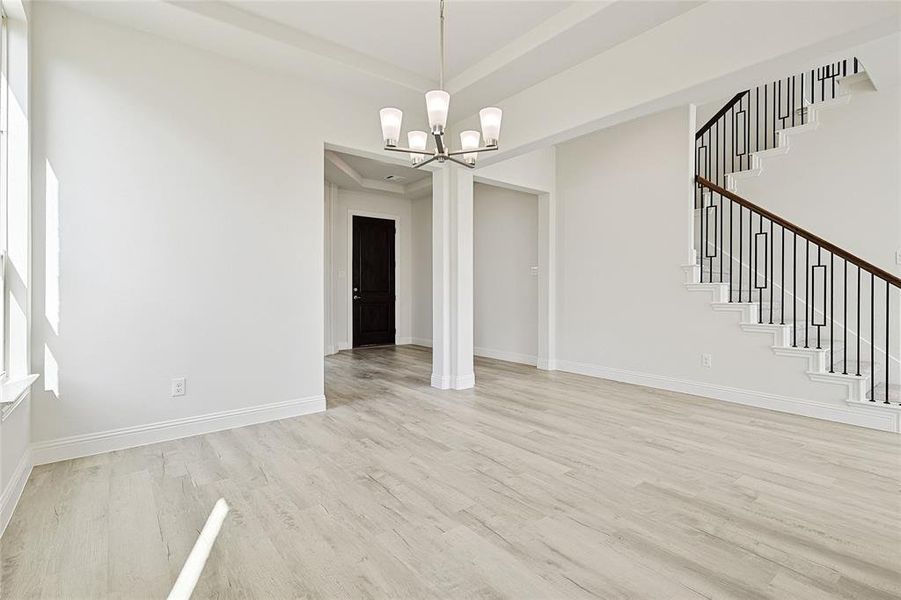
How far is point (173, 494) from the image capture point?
2.34 meters

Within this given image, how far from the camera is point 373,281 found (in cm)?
816

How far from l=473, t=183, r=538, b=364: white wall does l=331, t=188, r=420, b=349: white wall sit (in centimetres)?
183

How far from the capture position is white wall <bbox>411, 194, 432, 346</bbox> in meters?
8.25

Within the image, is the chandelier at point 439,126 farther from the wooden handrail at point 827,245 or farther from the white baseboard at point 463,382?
the wooden handrail at point 827,245

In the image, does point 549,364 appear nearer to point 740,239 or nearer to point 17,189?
point 740,239

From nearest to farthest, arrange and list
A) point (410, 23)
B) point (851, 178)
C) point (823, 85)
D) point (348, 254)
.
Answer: point (410, 23)
point (851, 178)
point (823, 85)
point (348, 254)

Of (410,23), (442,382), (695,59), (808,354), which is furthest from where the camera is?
(442,382)

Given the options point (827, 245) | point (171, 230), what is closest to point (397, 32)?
point (171, 230)

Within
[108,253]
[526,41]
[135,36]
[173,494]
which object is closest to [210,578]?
[173,494]

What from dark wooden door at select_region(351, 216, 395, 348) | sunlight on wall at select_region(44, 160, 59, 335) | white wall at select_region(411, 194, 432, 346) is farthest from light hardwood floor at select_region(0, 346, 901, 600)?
white wall at select_region(411, 194, 432, 346)

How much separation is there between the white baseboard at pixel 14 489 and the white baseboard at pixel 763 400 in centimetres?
520

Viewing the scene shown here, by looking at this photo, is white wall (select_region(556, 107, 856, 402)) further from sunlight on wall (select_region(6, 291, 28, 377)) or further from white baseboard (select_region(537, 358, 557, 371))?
sunlight on wall (select_region(6, 291, 28, 377))

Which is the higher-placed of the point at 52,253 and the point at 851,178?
the point at 851,178

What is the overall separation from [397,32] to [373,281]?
5302 millimetres
